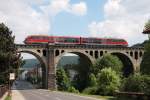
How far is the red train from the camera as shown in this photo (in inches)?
3969

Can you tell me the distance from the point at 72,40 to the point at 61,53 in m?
5.98

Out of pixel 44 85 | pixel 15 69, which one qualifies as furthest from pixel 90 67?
pixel 15 69

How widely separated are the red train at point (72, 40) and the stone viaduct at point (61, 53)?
135 centimetres

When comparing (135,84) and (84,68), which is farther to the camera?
(84,68)

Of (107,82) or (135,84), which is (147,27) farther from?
(107,82)

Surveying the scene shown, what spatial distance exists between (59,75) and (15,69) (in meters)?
54.1

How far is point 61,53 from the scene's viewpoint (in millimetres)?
104062

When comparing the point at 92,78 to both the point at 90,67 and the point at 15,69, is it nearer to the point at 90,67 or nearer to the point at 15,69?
the point at 90,67

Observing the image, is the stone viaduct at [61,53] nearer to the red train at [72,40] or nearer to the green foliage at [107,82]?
the red train at [72,40]

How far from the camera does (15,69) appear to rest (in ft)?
180

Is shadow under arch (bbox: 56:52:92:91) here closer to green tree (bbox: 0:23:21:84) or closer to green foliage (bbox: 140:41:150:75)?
green tree (bbox: 0:23:21:84)

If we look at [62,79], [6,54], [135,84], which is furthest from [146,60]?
[62,79]

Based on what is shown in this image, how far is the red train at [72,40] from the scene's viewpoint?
331ft

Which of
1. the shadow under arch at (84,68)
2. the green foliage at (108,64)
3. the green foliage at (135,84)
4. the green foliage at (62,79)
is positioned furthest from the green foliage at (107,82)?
the green foliage at (62,79)
